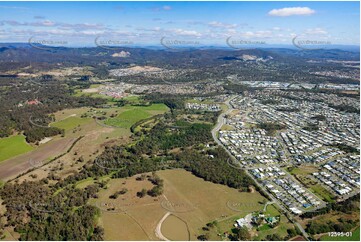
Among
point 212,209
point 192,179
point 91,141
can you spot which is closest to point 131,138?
point 91,141

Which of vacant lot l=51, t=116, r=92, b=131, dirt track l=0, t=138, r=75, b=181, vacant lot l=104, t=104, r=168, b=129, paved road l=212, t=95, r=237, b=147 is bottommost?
dirt track l=0, t=138, r=75, b=181

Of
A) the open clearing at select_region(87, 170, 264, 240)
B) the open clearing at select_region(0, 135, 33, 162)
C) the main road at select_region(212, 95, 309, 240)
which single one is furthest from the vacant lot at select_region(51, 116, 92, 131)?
the open clearing at select_region(87, 170, 264, 240)

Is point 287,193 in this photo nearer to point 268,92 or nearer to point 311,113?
point 311,113

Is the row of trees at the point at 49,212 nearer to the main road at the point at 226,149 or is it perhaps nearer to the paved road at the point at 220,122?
the main road at the point at 226,149

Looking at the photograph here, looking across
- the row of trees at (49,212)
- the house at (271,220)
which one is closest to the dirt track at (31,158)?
the row of trees at (49,212)

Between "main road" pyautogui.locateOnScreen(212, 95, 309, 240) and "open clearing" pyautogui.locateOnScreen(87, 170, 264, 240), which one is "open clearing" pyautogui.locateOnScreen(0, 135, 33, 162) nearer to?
"open clearing" pyautogui.locateOnScreen(87, 170, 264, 240)

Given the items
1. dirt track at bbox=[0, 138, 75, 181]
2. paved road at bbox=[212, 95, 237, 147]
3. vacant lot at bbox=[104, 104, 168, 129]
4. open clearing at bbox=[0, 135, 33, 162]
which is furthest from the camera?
vacant lot at bbox=[104, 104, 168, 129]
